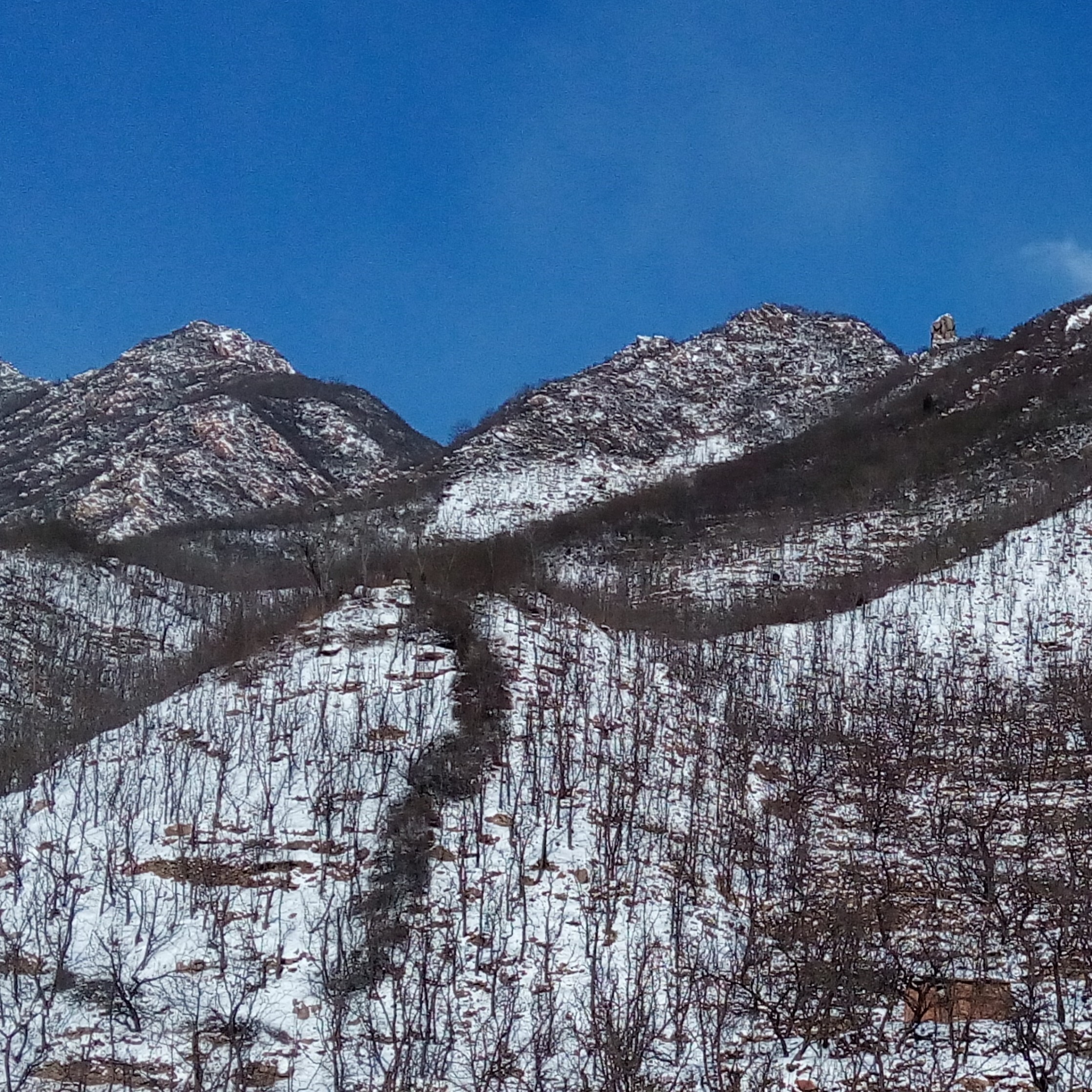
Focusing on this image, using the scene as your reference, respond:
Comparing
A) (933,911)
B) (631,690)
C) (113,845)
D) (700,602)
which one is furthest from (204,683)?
(700,602)

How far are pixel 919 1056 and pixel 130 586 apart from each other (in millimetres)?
19869

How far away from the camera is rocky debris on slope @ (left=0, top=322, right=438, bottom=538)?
34.4 m

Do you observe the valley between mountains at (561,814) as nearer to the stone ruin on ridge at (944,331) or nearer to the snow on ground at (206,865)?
the snow on ground at (206,865)

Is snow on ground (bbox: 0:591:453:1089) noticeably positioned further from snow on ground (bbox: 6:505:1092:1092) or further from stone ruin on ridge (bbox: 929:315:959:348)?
stone ruin on ridge (bbox: 929:315:959:348)

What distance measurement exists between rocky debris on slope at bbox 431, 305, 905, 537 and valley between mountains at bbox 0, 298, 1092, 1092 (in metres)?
10.9

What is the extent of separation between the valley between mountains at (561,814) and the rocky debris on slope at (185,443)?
470 inches

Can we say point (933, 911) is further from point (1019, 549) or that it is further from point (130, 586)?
point (130, 586)

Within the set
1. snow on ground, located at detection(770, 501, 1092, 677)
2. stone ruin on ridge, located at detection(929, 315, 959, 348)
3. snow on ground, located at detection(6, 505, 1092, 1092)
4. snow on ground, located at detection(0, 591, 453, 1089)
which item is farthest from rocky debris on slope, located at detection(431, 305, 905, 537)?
snow on ground, located at detection(0, 591, 453, 1089)

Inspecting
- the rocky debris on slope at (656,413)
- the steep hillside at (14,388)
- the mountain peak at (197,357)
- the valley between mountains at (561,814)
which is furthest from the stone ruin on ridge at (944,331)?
the steep hillside at (14,388)

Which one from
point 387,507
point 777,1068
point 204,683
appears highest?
point 387,507

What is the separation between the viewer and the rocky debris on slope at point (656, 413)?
109 feet

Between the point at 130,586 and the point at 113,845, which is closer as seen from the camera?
the point at 113,845

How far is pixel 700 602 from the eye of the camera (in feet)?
61.7

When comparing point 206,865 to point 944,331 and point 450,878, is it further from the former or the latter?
point 944,331
